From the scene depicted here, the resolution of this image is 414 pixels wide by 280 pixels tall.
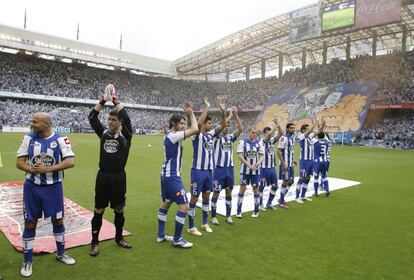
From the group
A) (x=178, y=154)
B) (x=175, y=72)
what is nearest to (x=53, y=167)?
(x=178, y=154)

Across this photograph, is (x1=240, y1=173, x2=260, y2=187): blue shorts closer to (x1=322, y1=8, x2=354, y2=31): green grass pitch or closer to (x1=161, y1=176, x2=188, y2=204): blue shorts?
(x1=161, y1=176, x2=188, y2=204): blue shorts

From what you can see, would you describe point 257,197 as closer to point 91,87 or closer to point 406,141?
point 406,141

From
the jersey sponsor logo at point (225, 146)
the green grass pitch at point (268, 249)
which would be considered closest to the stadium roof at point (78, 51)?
the green grass pitch at point (268, 249)

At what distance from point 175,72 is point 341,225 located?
5973 centimetres

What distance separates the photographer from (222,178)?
7004 mm

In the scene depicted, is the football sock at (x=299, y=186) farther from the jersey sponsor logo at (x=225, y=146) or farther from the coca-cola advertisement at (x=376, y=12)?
the coca-cola advertisement at (x=376, y=12)

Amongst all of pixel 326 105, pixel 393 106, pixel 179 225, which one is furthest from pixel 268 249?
pixel 326 105

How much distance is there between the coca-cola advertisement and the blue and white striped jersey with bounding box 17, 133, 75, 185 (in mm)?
37917

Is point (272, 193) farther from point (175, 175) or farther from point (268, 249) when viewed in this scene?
point (175, 175)

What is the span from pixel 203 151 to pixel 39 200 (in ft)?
10.0

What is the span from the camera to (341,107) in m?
41.3

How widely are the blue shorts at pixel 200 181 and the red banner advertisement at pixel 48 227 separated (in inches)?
62.6

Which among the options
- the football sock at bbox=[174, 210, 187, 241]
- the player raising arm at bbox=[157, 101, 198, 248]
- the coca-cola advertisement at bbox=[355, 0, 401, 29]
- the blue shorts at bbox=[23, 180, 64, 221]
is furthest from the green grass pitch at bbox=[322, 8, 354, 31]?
the blue shorts at bbox=[23, 180, 64, 221]

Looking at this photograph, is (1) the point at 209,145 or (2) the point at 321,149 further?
(2) the point at 321,149
